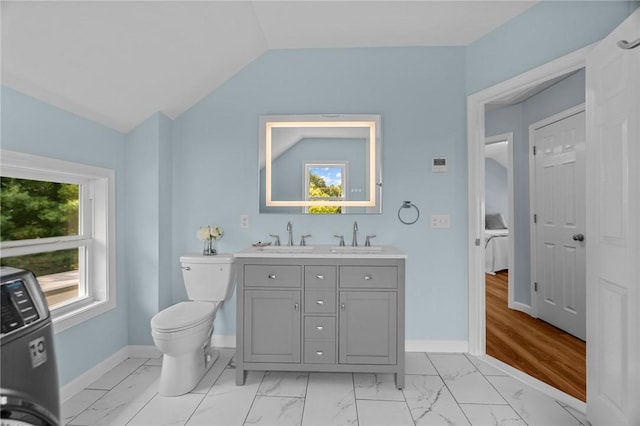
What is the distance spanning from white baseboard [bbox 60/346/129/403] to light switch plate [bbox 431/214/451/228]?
2.60m

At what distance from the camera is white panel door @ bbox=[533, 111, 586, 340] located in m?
2.82

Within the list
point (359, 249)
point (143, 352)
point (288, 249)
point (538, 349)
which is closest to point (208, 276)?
point (288, 249)

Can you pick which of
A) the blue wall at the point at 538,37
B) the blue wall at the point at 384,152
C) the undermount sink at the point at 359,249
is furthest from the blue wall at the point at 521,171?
the undermount sink at the point at 359,249

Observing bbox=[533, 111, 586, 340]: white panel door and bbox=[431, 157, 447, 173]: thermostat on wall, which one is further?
bbox=[533, 111, 586, 340]: white panel door

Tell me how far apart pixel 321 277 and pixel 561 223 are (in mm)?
2473

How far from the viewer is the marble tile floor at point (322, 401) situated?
176 cm

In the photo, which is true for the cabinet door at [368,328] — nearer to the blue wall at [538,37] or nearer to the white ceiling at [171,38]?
the blue wall at [538,37]

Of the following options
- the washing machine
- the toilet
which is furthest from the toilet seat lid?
the washing machine

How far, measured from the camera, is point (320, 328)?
2066 millimetres

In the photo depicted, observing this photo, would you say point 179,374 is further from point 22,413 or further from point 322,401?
point 22,413

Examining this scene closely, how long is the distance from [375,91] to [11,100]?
229 centimetres

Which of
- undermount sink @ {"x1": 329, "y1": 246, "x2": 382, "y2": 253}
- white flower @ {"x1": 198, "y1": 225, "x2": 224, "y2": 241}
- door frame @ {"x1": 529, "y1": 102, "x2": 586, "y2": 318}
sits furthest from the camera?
door frame @ {"x1": 529, "y1": 102, "x2": 586, "y2": 318}

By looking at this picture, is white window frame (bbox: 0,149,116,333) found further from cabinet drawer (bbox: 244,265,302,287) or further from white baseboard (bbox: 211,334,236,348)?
cabinet drawer (bbox: 244,265,302,287)

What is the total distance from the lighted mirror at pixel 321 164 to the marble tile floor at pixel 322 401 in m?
1.24
